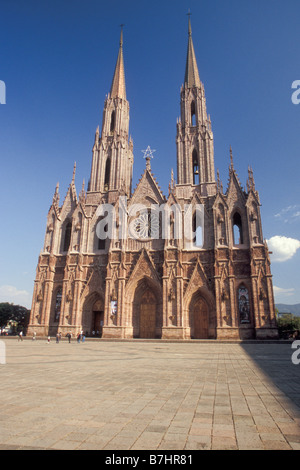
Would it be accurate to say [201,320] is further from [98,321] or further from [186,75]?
[186,75]

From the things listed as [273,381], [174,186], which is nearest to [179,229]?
[174,186]

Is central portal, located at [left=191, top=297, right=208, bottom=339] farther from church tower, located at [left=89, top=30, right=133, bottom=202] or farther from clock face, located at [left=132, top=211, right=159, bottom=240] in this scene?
church tower, located at [left=89, top=30, right=133, bottom=202]

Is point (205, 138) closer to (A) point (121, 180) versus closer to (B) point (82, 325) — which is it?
(A) point (121, 180)

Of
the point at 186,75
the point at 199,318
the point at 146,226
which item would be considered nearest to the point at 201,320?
the point at 199,318

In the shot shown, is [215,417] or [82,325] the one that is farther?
[82,325]

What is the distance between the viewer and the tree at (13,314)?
56.8 m

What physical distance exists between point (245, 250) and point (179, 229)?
24.1ft

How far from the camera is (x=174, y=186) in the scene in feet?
114

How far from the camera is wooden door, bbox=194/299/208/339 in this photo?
30.3 metres

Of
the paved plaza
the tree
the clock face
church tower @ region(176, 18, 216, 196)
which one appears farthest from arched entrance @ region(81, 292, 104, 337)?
the tree

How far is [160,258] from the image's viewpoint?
32.7 meters

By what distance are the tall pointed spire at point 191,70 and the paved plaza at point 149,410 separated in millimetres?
42116

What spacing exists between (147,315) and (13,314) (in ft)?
124

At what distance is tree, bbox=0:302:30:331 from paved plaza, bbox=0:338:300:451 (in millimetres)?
53405
